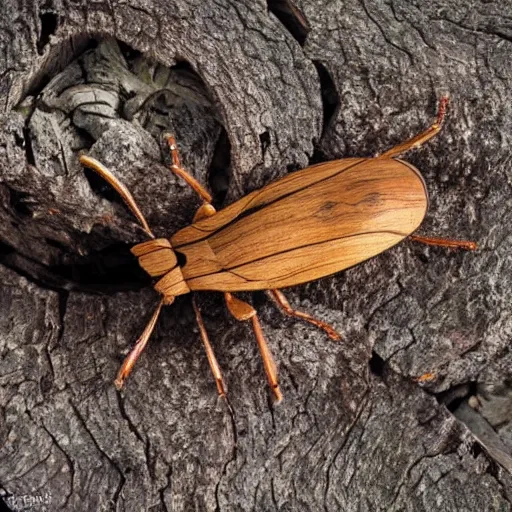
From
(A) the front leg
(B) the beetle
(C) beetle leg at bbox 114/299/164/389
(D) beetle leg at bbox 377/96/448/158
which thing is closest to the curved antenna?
(B) the beetle

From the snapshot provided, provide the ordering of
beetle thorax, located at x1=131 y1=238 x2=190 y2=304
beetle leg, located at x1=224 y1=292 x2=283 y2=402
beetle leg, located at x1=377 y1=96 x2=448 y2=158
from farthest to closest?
1. beetle thorax, located at x1=131 y1=238 x2=190 y2=304
2. beetle leg, located at x1=377 y1=96 x2=448 y2=158
3. beetle leg, located at x1=224 y1=292 x2=283 y2=402

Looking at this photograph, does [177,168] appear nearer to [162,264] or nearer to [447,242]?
[162,264]

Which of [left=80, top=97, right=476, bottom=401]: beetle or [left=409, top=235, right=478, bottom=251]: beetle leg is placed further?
[left=409, top=235, right=478, bottom=251]: beetle leg

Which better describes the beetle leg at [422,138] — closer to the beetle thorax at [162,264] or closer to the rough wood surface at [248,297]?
the rough wood surface at [248,297]

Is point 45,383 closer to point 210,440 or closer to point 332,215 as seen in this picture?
point 210,440

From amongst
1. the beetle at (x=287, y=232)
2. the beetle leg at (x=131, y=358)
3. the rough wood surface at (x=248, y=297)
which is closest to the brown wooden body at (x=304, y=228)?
the beetle at (x=287, y=232)

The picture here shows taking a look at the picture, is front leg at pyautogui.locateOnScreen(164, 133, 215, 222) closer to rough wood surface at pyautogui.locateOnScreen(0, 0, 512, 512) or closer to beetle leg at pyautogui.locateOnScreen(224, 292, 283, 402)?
rough wood surface at pyautogui.locateOnScreen(0, 0, 512, 512)
